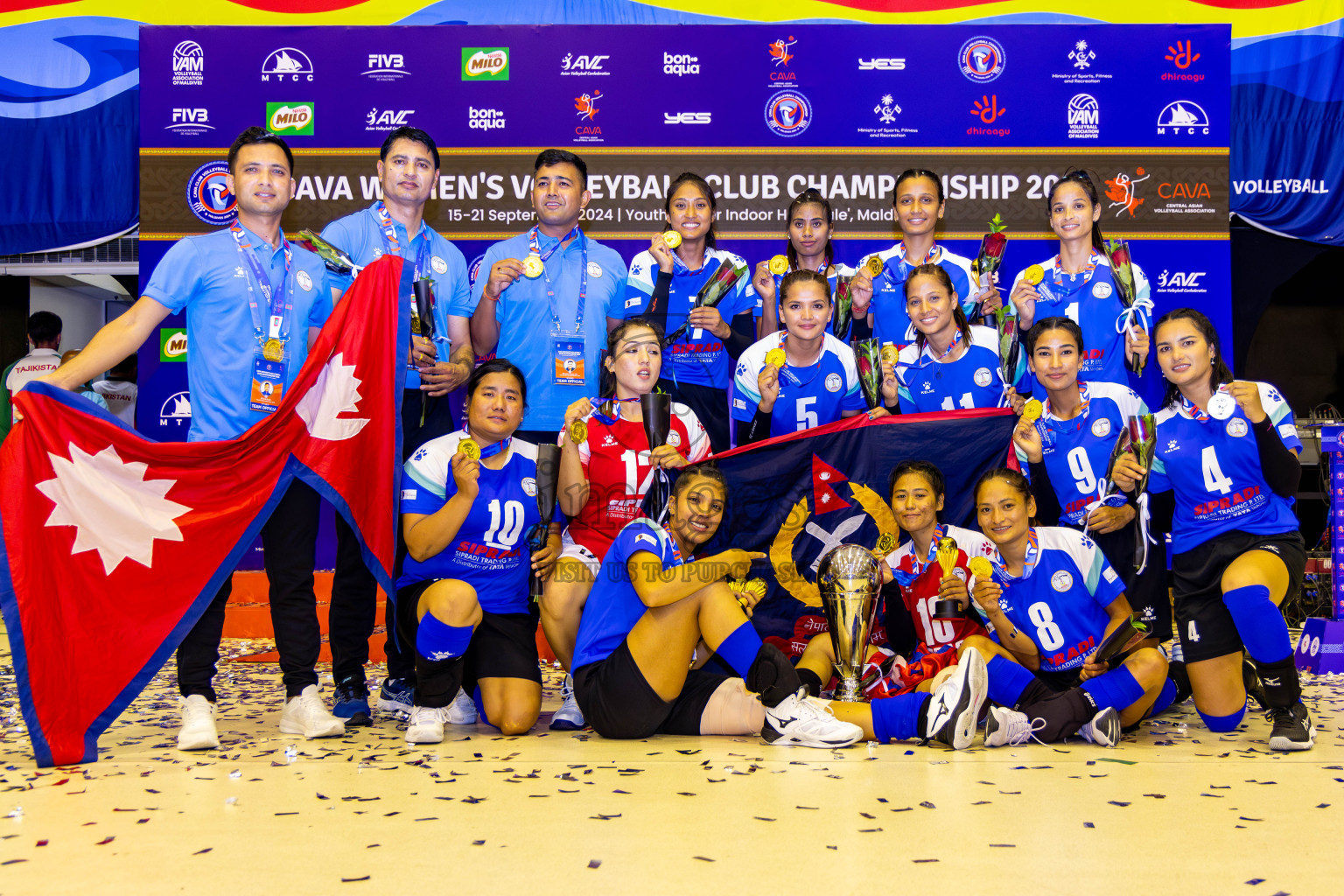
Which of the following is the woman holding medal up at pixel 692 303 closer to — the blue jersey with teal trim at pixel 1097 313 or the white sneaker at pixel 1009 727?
the blue jersey with teal trim at pixel 1097 313

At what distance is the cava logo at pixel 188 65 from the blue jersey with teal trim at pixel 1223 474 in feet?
19.7

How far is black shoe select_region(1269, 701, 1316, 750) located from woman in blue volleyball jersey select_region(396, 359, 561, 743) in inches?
98.4

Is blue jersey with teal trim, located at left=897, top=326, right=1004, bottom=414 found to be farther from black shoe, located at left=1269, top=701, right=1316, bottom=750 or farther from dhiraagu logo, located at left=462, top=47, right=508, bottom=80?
dhiraagu logo, located at left=462, top=47, right=508, bottom=80

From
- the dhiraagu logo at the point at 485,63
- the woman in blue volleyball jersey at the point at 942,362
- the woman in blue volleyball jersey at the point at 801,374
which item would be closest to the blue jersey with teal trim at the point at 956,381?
the woman in blue volleyball jersey at the point at 942,362

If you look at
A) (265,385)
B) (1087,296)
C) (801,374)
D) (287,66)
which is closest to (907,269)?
(1087,296)

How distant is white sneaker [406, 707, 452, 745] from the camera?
3451mm

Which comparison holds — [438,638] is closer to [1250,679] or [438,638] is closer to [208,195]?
[1250,679]

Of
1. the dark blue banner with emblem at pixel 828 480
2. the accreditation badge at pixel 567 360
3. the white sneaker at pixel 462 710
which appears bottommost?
the white sneaker at pixel 462 710

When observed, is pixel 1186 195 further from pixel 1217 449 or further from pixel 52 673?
pixel 52 673

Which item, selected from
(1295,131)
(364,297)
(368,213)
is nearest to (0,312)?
(368,213)

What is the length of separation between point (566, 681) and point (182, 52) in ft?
16.5

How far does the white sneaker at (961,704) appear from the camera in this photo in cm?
329

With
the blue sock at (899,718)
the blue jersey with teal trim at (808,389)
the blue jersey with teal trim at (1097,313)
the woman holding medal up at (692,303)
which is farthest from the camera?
the blue jersey with teal trim at (1097,313)

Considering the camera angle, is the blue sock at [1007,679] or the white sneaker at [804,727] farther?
the blue sock at [1007,679]
